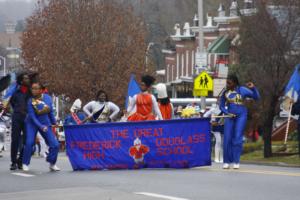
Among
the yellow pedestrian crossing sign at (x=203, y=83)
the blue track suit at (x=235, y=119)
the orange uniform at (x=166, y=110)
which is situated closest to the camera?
the blue track suit at (x=235, y=119)

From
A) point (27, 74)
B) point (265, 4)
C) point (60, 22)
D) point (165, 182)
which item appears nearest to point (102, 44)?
point (60, 22)

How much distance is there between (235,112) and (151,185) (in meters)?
3.83

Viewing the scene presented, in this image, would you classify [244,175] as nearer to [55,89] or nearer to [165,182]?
[165,182]

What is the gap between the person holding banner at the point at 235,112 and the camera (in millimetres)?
17016

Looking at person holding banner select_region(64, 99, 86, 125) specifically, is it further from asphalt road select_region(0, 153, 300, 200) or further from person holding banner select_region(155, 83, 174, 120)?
asphalt road select_region(0, 153, 300, 200)

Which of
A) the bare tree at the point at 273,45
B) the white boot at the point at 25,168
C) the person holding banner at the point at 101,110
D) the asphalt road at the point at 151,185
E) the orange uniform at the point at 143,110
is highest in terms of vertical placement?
the bare tree at the point at 273,45

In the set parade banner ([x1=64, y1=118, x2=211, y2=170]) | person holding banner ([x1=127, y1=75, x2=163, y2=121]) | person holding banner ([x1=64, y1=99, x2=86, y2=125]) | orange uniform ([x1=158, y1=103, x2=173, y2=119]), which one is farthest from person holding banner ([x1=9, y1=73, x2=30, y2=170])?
person holding banner ([x1=64, y1=99, x2=86, y2=125])

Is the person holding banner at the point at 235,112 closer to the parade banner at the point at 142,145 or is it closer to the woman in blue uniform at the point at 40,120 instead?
the parade banner at the point at 142,145

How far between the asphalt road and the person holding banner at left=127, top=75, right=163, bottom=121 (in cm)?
131

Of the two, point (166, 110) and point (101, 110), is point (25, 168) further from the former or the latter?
point (166, 110)

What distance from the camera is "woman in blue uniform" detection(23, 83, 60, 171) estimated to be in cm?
1704

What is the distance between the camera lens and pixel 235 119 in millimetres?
17062

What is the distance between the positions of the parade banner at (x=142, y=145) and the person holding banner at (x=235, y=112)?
0.38 metres

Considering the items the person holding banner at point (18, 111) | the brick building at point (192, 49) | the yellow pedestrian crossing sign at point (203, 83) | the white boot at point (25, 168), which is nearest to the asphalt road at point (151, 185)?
the white boot at point (25, 168)
